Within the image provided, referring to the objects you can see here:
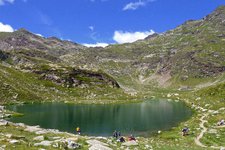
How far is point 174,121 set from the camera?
332 feet

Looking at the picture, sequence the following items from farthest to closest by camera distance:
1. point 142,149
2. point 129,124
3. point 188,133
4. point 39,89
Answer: point 39,89
point 129,124
point 188,133
point 142,149

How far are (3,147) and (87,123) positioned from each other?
6936 cm

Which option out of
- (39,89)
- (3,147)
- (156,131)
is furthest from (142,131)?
(39,89)

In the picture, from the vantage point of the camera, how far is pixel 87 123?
99.9m

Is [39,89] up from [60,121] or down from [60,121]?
up

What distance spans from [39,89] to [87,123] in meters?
105

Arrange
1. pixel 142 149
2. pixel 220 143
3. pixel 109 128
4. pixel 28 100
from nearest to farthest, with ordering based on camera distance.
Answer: pixel 142 149, pixel 220 143, pixel 109 128, pixel 28 100

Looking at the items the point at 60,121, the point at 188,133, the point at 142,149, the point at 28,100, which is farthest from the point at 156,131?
the point at 28,100

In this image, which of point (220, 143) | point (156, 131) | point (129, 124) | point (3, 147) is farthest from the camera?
point (129, 124)

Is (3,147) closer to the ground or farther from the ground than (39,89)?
closer to the ground

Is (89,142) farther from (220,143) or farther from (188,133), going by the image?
(188,133)

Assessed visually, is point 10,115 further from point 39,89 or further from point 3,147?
point 39,89

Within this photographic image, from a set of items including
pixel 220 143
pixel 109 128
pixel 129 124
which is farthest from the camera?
pixel 129 124

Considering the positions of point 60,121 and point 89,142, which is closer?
point 89,142
